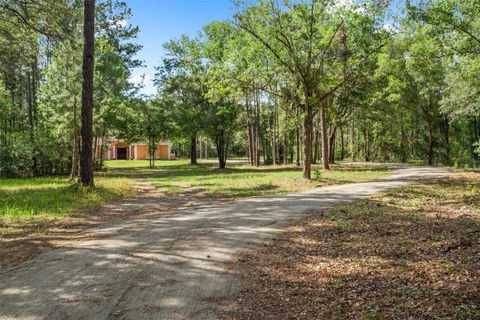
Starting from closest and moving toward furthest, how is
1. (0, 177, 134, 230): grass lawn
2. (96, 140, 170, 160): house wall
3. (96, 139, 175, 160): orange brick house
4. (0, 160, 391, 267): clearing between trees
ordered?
1. (0, 160, 391, 267): clearing between trees
2. (0, 177, 134, 230): grass lawn
3. (96, 140, 170, 160): house wall
4. (96, 139, 175, 160): orange brick house

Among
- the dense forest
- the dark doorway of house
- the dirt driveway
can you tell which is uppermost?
the dense forest

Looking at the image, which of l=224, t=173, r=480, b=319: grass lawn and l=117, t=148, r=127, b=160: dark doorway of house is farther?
l=117, t=148, r=127, b=160: dark doorway of house

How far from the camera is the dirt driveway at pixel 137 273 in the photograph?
4.09 meters

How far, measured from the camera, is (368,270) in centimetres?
513

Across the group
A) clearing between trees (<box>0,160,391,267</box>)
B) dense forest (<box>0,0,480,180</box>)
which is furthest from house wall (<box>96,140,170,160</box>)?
clearing between trees (<box>0,160,391,267</box>)

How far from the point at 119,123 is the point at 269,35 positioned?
1827 centimetres

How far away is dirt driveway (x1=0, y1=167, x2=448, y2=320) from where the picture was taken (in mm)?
4086

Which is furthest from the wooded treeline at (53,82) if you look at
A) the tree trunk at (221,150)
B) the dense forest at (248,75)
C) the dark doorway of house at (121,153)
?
the dark doorway of house at (121,153)

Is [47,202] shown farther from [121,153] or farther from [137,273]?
[121,153]

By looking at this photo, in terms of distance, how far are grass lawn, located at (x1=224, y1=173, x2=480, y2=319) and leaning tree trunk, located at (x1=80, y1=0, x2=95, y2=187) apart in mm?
9458

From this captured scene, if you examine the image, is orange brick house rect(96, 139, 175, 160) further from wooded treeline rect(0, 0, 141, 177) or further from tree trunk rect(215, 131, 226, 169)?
tree trunk rect(215, 131, 226, 169)

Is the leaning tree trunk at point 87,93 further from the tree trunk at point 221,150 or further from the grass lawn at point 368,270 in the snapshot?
the tree trunk at point 221,150

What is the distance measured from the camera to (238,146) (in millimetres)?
79000

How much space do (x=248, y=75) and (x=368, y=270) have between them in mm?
15320
